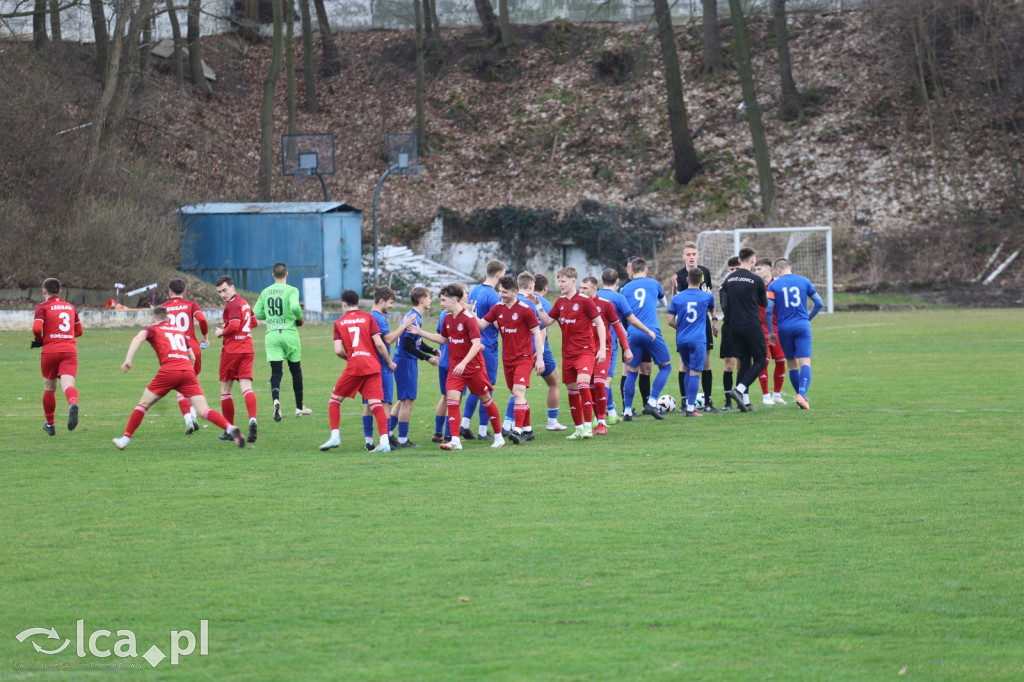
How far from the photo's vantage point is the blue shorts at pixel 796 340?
1436 centimetres

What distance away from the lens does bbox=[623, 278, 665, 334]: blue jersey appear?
13.8 m

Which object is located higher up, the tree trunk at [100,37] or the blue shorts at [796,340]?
the tree trunk at [100,37]

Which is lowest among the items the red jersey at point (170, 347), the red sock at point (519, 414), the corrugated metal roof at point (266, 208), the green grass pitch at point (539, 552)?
the green grass pitch at point (539, 552)

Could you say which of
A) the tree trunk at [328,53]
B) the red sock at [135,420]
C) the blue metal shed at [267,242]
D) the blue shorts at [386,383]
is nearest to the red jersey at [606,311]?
the blue shorts at [386,383]

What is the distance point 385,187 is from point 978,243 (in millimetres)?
25306

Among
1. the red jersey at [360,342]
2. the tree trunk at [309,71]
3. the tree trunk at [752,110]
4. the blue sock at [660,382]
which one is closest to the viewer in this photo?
the red jersey at [360,342]

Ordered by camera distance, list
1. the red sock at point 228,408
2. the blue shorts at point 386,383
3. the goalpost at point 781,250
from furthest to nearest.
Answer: the goalpost at point 781,250 < the red sock at point 228,408 < the blue shorts at point 386,383

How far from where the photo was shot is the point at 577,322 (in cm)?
1209

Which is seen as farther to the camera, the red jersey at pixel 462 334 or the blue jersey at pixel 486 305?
the blue jersey at pixel 486 305

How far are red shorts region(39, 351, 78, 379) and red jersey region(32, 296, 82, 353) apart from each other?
6 centimetres

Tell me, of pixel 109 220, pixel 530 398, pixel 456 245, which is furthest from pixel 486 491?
pixel 456 245

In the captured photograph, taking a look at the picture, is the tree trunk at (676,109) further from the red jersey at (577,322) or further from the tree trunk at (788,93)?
the red jersey at (577,322)

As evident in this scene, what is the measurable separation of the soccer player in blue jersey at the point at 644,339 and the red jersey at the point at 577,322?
1.73 meters

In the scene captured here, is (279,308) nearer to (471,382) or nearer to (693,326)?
(471,382)
